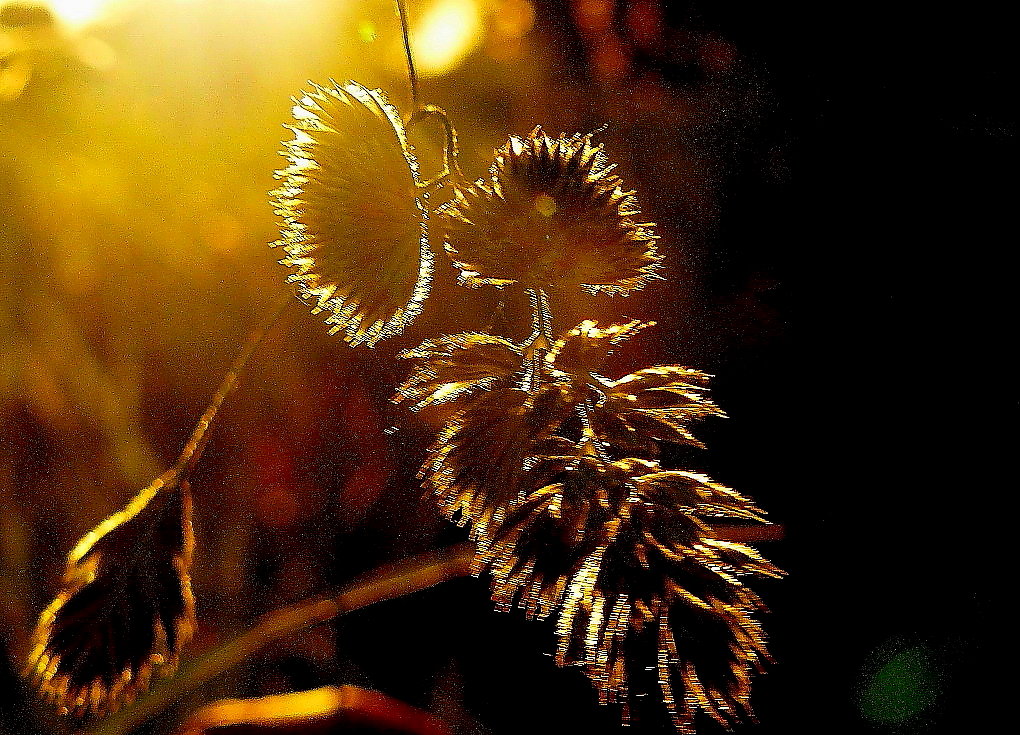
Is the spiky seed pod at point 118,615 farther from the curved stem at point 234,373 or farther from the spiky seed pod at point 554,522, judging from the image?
the spiky seed pod at point 554,522

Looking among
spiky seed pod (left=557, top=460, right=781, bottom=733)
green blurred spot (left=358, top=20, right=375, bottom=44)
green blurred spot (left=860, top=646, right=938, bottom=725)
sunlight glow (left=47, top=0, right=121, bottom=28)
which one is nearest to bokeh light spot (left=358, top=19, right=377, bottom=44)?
green blurred spot (left=358, top=20, right=375, bottom=44)

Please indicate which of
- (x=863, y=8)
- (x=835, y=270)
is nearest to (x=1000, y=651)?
(x=835, y=270)

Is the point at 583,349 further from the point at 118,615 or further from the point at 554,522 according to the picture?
the point at 118,615

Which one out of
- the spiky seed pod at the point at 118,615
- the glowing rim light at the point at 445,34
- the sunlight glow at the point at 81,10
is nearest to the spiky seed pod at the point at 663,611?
the spiky seed pod at the point at 118,615

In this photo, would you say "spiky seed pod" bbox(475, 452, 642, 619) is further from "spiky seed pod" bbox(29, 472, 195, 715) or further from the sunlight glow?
the sunlight glow

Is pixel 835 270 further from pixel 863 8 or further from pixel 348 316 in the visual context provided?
pixel 348 316

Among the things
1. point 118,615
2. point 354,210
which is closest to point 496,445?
point 354,210
